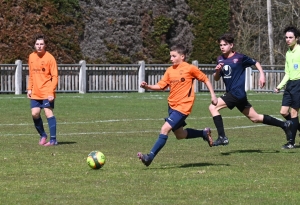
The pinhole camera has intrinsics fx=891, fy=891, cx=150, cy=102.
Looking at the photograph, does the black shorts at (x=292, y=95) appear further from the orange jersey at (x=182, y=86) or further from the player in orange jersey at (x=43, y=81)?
the player in orange jersey at (x=43, y=81)

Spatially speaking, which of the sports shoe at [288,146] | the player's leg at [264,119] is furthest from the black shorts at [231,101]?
the sports shoe at [288,146]

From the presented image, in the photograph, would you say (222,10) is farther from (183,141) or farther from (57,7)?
(183,141)

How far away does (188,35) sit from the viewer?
1801 inches

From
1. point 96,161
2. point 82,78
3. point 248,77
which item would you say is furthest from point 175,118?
point 248,77

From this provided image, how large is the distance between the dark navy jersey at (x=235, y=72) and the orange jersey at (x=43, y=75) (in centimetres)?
326

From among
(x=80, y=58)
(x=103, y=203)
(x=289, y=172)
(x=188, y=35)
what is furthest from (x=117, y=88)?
(x=103, y=203)

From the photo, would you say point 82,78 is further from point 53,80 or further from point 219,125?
point 219,125

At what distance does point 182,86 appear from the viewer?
500 inches

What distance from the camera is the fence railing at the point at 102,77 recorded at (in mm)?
37750

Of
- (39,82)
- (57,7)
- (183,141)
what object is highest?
(57,7)

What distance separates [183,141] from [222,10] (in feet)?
94.7

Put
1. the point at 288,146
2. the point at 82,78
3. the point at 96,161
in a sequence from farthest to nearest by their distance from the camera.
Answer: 1. the point at 82,78
2. the point at 288,146
3. the point at 96,161

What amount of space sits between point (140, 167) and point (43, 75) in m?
4.45

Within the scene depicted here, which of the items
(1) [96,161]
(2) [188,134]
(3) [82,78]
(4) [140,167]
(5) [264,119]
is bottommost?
(4) [140,167]
